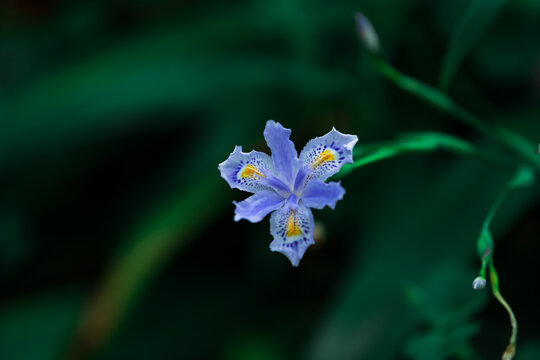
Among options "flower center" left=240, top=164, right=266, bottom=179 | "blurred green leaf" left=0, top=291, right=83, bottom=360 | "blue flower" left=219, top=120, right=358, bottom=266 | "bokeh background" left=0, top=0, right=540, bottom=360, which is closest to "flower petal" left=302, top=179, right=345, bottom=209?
"blue flower" left=219, top=120, right=358, bottom=266

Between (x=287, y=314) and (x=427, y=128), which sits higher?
(x=427, y=128)

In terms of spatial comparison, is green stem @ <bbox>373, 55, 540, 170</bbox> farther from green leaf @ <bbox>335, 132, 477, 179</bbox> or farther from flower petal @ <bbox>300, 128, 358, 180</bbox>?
flower petal @ <bbox>300, 128, 358, 180</bbox>

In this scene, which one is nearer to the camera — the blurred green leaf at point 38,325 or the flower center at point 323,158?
the flower center at point 323,158

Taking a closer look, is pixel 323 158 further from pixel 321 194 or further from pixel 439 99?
pixel 439 99

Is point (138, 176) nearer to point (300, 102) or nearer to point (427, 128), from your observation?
point (300, 102)

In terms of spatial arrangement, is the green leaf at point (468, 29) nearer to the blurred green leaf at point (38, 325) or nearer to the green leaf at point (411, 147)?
the green leaf at point (411, 147)

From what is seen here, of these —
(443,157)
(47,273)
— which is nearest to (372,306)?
(443,157)

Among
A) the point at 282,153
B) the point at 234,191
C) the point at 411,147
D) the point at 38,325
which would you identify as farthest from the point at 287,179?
the point at 38,325

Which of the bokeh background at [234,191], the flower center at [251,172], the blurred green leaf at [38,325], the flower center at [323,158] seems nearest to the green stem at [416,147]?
the flower center at [323,158]
